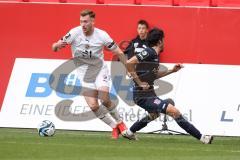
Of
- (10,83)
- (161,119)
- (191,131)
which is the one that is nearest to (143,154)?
(191,131)

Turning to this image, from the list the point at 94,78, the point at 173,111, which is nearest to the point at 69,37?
the point at 94,78

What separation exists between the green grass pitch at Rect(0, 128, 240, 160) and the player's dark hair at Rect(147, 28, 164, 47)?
169 centimetres

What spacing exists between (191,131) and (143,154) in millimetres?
2311

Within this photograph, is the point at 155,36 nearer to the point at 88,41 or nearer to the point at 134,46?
the point at 88,41

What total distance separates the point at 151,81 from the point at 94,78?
1.15 meters

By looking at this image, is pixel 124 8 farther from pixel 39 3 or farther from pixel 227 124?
pixel 227 124

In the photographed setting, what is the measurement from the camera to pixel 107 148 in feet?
47.3

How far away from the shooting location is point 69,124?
18.7 meters

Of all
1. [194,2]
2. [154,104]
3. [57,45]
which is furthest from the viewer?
[194,2]

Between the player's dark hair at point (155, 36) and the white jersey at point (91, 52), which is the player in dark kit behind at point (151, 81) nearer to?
the player's dark hair at point (155, 36)

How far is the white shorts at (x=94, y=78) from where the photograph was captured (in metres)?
16.5

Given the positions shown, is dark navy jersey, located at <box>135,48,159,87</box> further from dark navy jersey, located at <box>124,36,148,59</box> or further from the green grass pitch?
dark navy jersey, located at <box>124,36,148,59</box>

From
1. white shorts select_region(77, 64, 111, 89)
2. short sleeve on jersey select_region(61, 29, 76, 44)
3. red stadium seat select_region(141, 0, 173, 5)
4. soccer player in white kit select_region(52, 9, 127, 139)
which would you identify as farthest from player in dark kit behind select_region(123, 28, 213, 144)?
red stadium seat select_region(141, 0, 173, 5)

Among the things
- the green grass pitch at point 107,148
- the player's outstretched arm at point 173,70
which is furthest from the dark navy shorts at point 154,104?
the green grass pitch at point 107,148
